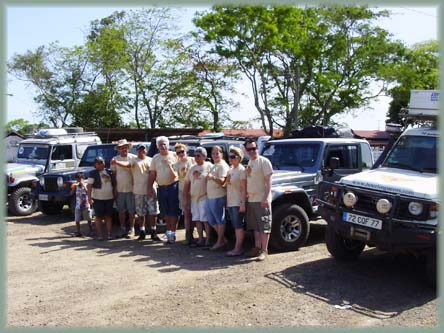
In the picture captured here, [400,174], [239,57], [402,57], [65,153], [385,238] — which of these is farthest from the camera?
[402,57]

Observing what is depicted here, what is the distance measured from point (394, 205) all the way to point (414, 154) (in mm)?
1513

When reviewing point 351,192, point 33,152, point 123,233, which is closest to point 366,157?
point 351,192

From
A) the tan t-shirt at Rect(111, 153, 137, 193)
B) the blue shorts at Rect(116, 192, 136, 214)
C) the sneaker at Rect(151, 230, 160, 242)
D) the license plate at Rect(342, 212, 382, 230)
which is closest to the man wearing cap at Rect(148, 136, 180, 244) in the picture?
the sneaker at Rect(151, 230, 160, 242)

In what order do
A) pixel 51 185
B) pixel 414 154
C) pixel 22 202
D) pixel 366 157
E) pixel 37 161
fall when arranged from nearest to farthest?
pixel 414 154, pixel 366 157, pixel 51 185, pixel 22 202, pixel 37 161

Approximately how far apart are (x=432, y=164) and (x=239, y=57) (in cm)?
1931

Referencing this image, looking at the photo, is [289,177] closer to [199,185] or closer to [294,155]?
[294,155]

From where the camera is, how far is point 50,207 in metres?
11.6

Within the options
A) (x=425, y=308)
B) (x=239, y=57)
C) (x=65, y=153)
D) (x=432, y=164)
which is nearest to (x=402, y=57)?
(x=239, y=57)

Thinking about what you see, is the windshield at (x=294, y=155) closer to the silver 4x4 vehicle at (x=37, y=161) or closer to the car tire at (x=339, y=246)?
the car tire at (x=339, y=246)

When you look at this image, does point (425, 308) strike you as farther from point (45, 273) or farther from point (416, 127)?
point (45, 273)

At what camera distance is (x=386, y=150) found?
723 centimetres

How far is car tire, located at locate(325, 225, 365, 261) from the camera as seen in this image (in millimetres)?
6664

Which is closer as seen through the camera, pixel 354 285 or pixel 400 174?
pixel 354 285

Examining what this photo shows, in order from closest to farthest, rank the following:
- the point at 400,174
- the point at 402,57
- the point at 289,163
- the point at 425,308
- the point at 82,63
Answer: the point at 425,308 < the point at 400,174 < the point at 289,163 < the point at 402,57 < the point at 82,63
